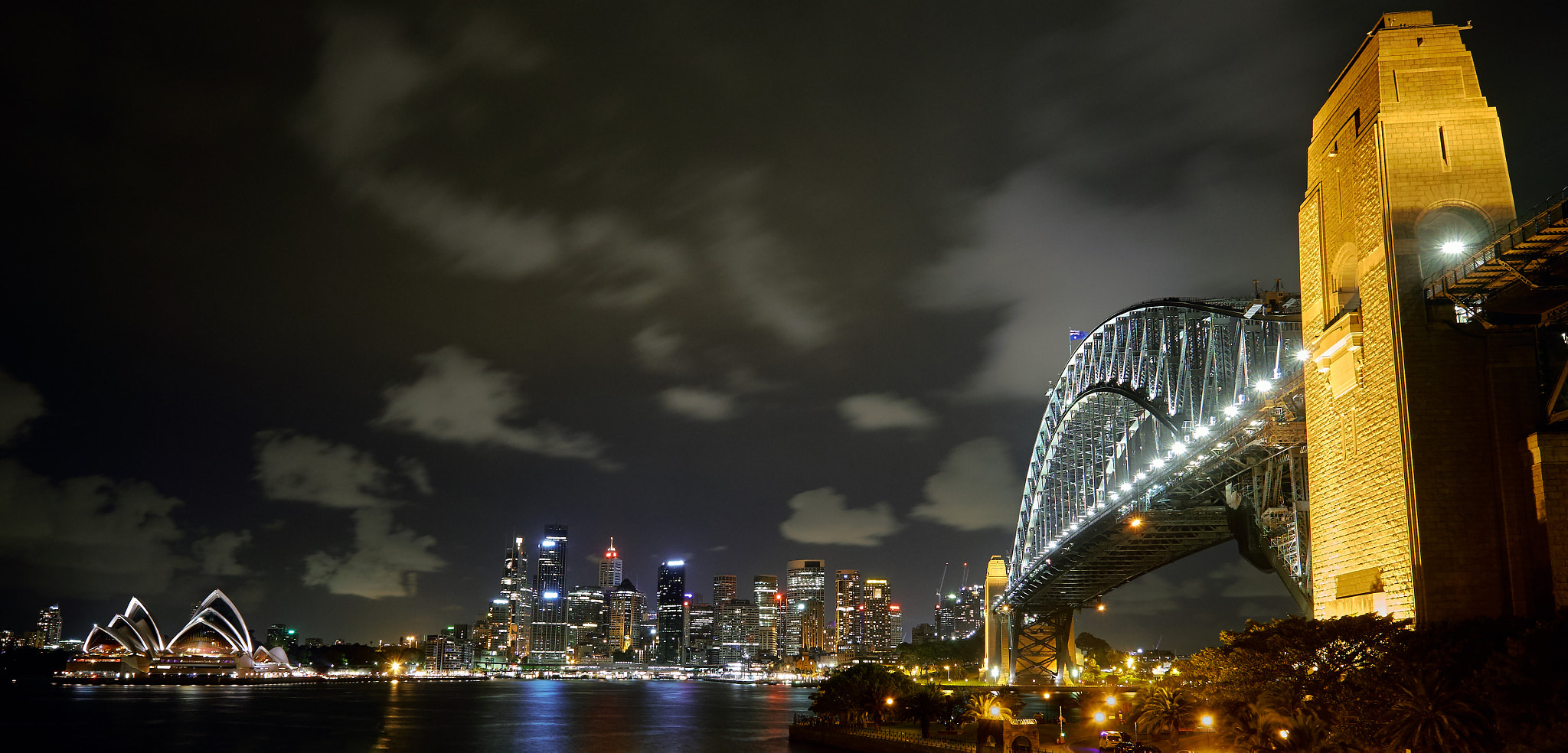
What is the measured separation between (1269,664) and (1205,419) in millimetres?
31024

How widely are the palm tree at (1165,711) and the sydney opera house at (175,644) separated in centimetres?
18025

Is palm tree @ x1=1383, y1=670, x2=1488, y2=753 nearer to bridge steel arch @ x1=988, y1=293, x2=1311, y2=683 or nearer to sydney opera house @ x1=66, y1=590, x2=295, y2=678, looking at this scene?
bridge steel arch @ x1=988, y1=293, x2=1311, y2=683

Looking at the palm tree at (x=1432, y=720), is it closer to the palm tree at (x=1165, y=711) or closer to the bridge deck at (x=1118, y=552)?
the palm tree at (x=1165, y=711)

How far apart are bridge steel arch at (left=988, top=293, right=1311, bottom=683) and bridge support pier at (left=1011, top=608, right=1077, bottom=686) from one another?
0.18 metres

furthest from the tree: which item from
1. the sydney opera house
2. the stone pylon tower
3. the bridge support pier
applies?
the sydney opera house

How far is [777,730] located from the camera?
Result: 78.2 metres

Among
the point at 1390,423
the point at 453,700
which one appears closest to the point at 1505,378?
the point at 1390,423

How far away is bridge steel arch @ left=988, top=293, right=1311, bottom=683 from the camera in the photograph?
4097 centimetres

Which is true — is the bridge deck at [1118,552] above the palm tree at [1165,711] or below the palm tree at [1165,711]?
above

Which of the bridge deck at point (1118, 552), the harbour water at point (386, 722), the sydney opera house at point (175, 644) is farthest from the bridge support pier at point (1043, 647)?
the sydney opera house at point (175, 644)

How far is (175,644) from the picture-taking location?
594ft

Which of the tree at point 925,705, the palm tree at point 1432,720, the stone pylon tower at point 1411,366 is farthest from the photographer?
the tree at point 925,705

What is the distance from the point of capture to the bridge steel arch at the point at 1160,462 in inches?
1613

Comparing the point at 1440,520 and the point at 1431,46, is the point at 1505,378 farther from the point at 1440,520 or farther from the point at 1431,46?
the point at 1431,46
